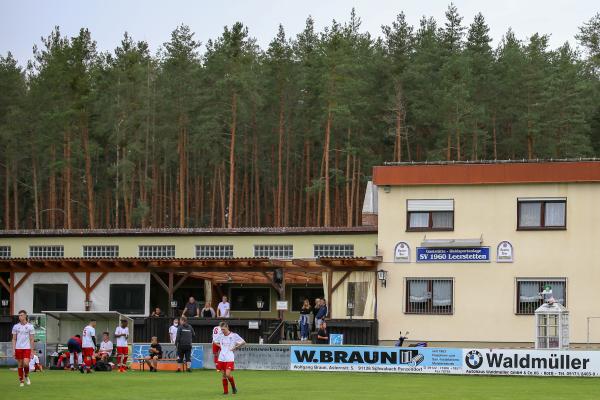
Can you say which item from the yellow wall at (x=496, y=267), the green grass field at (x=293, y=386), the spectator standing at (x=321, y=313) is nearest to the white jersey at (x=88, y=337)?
the green grass field at (x=293, y=386)

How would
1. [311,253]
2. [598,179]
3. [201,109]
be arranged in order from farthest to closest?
[201,109]
[311,253]
[598,179]

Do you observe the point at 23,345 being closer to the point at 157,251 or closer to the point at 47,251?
the point at 157,251

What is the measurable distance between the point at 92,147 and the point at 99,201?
44.9 feet

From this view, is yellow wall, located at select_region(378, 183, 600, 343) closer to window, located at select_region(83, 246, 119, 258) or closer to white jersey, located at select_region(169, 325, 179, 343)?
white jersey, located at select_region(169, 325, 179, 343)

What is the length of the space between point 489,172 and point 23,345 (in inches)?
787

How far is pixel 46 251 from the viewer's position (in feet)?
175

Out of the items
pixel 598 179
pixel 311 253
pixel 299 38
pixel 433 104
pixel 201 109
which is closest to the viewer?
pixel 598 179

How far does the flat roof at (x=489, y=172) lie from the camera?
141 ft

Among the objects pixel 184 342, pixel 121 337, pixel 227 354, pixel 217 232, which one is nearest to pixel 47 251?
pixel 217 232

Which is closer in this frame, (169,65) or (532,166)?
(532,166)

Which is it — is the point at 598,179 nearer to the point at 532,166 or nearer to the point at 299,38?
the point at 532,166

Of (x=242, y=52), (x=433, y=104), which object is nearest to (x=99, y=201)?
(x=242, y=52)

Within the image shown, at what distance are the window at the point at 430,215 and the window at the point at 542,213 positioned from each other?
256 cm

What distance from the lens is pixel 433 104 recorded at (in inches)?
3036
